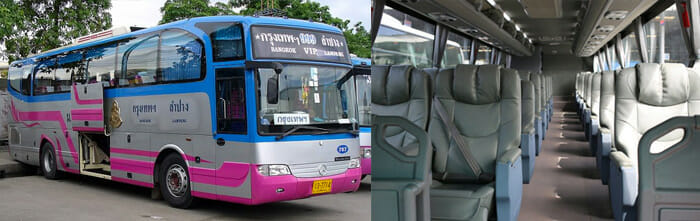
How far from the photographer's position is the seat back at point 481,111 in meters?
2.20

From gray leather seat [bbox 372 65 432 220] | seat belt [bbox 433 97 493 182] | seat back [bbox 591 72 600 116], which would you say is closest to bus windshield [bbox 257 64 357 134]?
seat belt [bbox 433 97 493 182]

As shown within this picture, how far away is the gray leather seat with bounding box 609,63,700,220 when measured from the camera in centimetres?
171

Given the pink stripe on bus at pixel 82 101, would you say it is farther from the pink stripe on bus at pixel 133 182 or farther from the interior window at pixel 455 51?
the interior window at pixel 455 51

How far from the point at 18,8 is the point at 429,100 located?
163 centimetres

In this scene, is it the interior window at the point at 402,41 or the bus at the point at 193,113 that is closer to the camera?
the interior window at the point at 402,41

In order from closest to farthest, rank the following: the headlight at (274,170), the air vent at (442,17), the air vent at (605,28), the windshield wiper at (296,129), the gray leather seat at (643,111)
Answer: the air vent at (442,17), the gray leather seat at (643,111), the windshield wiper at (296,129), the headlight at (274,170), the air vent at (605,28)

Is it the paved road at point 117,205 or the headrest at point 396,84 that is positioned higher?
the headrest at point 396,84

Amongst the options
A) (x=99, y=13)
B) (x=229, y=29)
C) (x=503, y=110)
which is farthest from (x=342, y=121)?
(x=229, y=29)

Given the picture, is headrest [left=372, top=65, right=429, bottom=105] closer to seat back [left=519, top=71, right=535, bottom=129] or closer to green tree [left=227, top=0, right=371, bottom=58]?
green tree [left=227, top=0, right=371, bottom=58]

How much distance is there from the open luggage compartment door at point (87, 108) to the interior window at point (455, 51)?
1878mm

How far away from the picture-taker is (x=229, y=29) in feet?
10.4

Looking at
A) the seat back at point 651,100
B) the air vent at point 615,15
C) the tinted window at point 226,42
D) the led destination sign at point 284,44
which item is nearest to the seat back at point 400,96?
the seat back at point 651,100

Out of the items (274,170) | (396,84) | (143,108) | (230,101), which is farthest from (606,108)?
(143,108)

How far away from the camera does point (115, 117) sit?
329 cm
